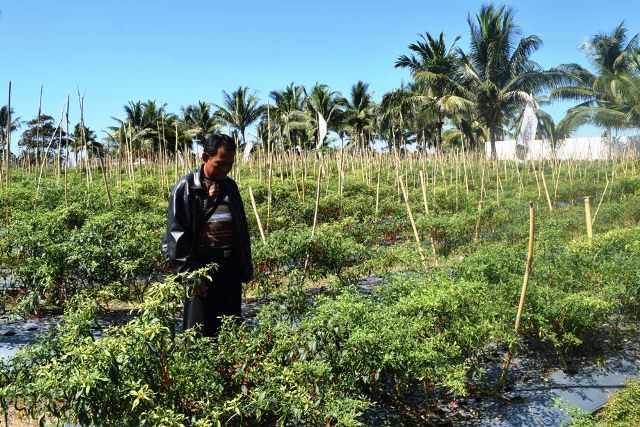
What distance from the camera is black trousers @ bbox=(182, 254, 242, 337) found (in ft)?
9.00

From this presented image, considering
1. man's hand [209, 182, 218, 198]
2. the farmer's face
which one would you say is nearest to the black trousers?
man's hand [209, 182, 218, 198]

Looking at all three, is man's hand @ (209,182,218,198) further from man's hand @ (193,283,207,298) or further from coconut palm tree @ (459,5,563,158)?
coconut palm tree @ (459,5,563,158)

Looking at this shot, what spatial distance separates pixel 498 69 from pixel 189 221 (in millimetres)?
23595

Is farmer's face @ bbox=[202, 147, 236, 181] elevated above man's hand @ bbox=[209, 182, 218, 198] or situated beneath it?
elevated above

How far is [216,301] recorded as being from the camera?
281 centimetres

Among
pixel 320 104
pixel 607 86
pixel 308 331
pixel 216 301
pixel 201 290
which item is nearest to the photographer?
pixel 308 331

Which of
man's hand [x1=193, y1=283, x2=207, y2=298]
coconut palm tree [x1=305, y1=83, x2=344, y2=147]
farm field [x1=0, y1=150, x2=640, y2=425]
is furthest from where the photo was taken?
coconut palm tree [x1=305, y1=83, x2=344, y2=147]

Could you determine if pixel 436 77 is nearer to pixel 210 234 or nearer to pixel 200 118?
pixel 200 118

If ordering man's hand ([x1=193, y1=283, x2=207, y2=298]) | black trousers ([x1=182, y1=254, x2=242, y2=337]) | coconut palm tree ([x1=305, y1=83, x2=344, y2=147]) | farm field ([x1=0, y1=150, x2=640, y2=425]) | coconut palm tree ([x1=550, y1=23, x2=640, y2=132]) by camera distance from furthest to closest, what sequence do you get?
coconut palm tree ([x1=305, y1=83, x2=344, y2=147]) → coconut palm tree ([x1=550, y1=23, x2=640, y2=132]) → black trousers ([x1=182, y1=254, x2=242, y2=337]) → man's hand ([x1=193, y1=283, x2=207, y2=298]) → farm field ([x1=0, y1=150, x2=640, y2=425])

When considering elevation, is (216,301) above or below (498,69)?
below

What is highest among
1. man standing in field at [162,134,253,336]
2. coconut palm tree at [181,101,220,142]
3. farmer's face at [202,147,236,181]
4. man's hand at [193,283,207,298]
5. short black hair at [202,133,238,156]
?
coconut palm tree at [181,101,220,142]

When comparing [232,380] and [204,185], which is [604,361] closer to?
[232,380]

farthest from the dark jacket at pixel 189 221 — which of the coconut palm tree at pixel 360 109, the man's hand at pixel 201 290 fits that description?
the coconut palm tree at pixel 360 109

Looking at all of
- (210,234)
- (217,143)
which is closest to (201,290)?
(210,234)
